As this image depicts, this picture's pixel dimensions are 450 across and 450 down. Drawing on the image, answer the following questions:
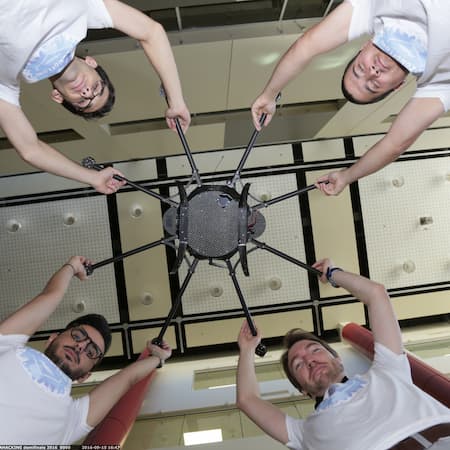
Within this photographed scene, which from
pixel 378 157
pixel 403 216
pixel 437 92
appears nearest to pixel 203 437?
pixel 378 157

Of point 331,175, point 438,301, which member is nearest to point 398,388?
point 331,175

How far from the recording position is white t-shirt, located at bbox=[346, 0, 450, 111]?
152cm

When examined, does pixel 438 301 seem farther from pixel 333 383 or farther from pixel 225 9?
pixel 225 9

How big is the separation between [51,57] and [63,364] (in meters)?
1.56

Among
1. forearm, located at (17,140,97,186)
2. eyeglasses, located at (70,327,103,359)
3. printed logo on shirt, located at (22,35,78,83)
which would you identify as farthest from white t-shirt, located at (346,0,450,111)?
eyeglasses, located at (70,327,103,359)

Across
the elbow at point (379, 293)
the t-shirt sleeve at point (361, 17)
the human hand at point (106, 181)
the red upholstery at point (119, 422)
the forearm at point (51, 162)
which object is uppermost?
the t-shirt sleeve at point (361, 17)

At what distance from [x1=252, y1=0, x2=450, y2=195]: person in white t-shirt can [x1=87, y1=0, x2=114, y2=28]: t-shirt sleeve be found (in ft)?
2.82

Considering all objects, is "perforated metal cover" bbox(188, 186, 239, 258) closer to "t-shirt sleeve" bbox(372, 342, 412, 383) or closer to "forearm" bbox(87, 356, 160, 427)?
"forearm" bbox(87, 356, 160, 427)

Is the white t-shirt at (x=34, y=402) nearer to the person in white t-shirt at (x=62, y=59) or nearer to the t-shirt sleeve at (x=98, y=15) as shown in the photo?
the person in white t-shirt at (x=62, y=59)

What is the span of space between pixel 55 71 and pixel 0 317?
424 centimetres

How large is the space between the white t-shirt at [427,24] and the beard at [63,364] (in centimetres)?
224

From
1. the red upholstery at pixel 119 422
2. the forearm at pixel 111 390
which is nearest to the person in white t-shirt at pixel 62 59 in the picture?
the forearm at pixel 111 390

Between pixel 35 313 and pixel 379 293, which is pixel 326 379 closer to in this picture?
pixel 379 293

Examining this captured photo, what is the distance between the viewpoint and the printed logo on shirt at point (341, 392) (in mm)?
2076
